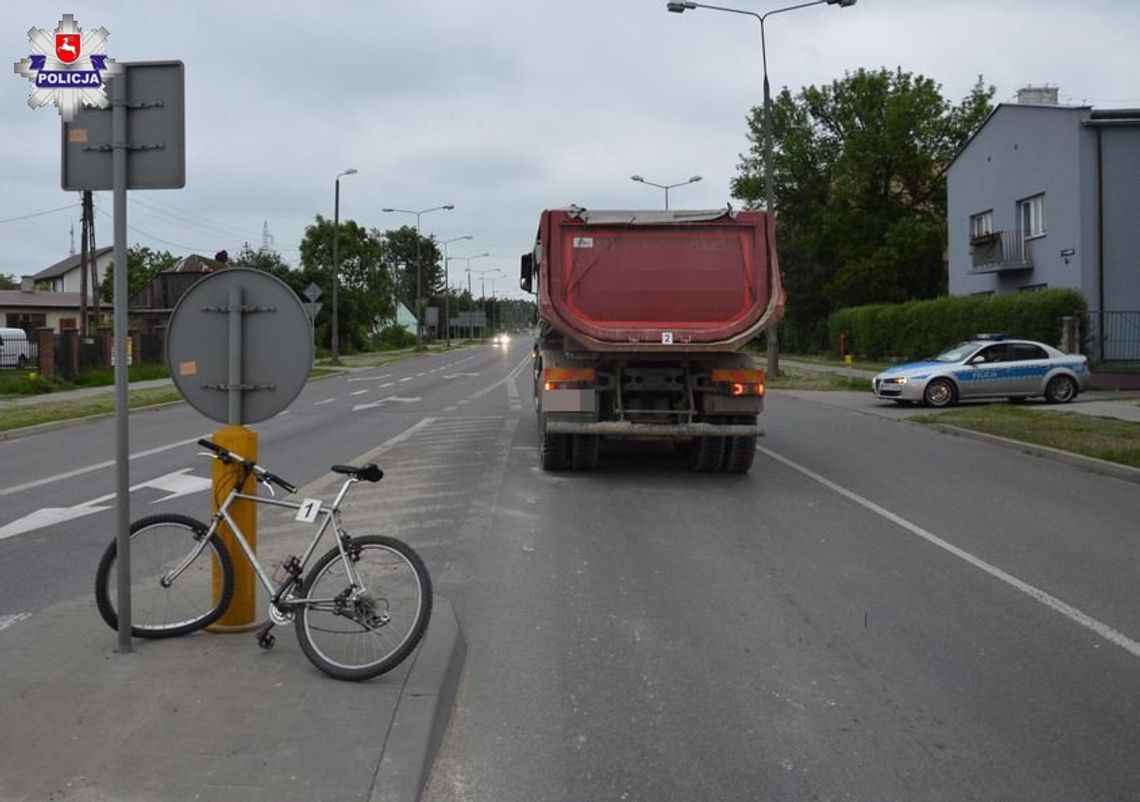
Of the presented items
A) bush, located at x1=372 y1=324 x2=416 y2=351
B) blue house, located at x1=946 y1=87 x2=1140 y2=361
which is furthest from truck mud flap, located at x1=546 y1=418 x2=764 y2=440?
bush, located at x1=372 y1=324 x2=416 y2=351

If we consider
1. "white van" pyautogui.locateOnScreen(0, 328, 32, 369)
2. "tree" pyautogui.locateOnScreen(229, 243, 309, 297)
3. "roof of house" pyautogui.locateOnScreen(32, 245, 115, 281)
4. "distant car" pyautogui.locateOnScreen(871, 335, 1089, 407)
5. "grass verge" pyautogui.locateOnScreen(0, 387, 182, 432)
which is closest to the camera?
"grass verge" pyautogui.locateOnScreen(0, 387, 182, 432)

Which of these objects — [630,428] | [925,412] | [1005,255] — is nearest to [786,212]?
[1005,255]

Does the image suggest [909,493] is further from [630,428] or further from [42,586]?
[42,586]

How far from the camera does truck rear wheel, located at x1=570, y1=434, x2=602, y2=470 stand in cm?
1219

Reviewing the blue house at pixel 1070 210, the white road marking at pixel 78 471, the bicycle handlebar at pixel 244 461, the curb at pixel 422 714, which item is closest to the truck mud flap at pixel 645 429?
the white road marking at pixel 78 471

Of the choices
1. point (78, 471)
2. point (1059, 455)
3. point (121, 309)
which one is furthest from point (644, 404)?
point (121, 309)

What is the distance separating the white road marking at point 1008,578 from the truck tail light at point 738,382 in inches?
→ 49.1

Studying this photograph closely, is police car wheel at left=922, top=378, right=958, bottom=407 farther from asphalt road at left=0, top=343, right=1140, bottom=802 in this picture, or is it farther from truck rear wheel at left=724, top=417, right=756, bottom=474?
truck rear wheel at left=724, top=417, right=756, bottom=474

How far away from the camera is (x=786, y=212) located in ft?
219

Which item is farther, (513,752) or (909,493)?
(909,493)

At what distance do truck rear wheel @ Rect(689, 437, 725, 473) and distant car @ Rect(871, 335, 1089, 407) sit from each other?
11.9m

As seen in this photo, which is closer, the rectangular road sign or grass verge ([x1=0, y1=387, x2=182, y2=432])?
the rectangular road sign

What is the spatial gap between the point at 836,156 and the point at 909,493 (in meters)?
57.9

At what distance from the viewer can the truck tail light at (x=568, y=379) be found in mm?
11570
